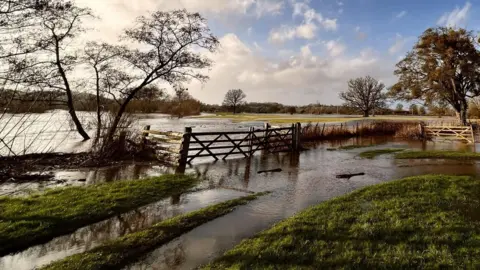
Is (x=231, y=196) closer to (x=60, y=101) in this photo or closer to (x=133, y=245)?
(x=133, y=245)

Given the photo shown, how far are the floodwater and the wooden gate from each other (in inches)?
604

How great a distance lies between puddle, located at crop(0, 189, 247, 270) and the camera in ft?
14.7

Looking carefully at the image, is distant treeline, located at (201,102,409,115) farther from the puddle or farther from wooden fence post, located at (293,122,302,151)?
the puddle

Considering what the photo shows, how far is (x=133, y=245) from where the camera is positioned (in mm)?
4867

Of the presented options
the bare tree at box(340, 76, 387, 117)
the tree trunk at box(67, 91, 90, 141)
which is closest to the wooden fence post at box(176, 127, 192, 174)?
the tree trunk at box(67, 91, 90, 141)

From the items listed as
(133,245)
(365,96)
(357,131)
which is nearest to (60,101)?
(133,245)

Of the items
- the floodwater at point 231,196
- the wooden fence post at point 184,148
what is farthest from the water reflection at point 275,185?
the wooden fence post at point 184,148

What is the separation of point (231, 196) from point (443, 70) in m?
36.0

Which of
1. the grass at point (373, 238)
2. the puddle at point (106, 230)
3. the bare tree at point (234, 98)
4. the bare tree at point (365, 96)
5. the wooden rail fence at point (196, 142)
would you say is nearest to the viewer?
the grass at point (373, 238)

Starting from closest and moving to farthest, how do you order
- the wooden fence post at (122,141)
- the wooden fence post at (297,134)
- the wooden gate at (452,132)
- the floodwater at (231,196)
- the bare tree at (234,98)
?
1. the floodwater at (231,196)
2. the wooden fence post at (122,141)
3. the wooden fence post at (297,134)
4. the wooden gate at (452,132)
5. the bare tree at (234,98)

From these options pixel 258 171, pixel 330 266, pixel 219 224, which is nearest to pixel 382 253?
pixel 330 266

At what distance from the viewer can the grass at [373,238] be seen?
4.05 m

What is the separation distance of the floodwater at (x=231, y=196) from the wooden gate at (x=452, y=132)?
50.3 ft

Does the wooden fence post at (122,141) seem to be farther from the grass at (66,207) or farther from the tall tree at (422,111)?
the tall tree at (422,111)
